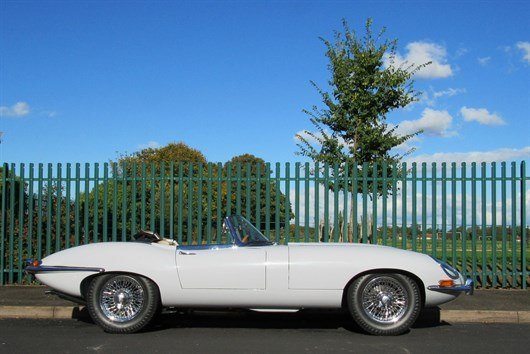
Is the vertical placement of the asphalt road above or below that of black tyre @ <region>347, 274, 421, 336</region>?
below

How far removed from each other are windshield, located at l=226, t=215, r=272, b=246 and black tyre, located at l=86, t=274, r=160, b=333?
1025 mm

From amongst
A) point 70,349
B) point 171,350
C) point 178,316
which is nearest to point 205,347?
point 171,350

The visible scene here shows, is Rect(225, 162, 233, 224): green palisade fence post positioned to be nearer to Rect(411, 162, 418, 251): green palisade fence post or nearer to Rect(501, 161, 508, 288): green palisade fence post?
Rect(411, 162, 418, 251): green palisade fence post

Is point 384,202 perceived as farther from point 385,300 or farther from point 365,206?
point 385,300

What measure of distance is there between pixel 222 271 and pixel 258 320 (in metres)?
1.30

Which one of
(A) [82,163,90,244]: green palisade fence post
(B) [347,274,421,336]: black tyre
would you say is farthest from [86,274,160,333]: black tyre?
(A) [82,163,90,244]: green palisade fence post

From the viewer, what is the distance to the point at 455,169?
9344 millimetres

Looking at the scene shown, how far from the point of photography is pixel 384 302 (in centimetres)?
602

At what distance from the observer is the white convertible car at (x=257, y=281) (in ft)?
19.7

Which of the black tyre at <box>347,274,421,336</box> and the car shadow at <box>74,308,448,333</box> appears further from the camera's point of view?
the car shadow at <box>74,308,448,333</box>

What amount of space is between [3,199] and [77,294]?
4227mm

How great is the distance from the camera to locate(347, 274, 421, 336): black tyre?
5.98m

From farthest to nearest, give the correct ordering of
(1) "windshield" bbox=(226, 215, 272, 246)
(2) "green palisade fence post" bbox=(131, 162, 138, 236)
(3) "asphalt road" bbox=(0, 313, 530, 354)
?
(2) "green palisade fence post" bbox=(131, 162, 138, 236) < (1) "windshield" bbox=(226, 215, 272, 246) < (3) "asphalt road" bbox=(0, 313, 530, 354)

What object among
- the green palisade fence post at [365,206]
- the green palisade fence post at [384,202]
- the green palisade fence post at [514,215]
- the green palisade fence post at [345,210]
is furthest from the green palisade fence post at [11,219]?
the green palisade fence post at [514,215]
